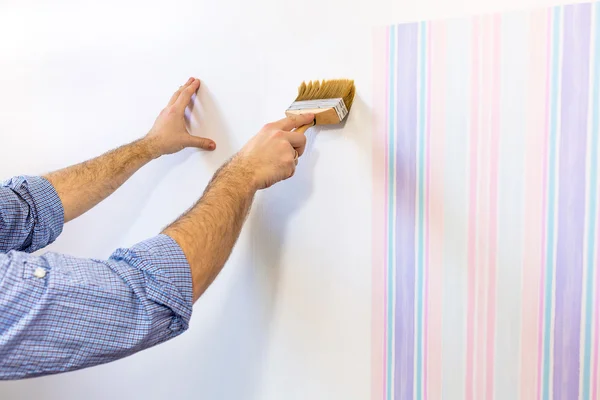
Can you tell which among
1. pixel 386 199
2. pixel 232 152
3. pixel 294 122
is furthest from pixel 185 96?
pixel 386 199

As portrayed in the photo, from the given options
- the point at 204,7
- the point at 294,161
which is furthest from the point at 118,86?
the point at 294,161

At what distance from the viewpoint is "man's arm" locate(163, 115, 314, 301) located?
24.0 inches

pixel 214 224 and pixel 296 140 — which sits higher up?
pixel 296 140

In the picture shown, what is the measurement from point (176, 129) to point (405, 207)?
0.44 meters

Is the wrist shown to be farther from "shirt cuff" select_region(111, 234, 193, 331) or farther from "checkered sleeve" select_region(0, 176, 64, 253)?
"shirt cuff" select_region(111, 234, 193, 331)

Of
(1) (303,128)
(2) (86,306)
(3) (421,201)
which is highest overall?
(1) (303,128)

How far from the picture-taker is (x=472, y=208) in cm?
68

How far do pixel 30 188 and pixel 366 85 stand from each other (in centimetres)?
60

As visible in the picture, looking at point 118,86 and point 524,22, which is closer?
point 524,22

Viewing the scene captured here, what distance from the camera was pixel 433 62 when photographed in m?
0.68

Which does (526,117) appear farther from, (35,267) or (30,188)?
A: (30,188)

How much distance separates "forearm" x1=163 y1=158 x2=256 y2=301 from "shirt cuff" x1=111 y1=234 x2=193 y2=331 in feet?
0.04

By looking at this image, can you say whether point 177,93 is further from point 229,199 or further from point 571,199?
point 571,199

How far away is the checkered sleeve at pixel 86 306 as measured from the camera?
20.7 inches
